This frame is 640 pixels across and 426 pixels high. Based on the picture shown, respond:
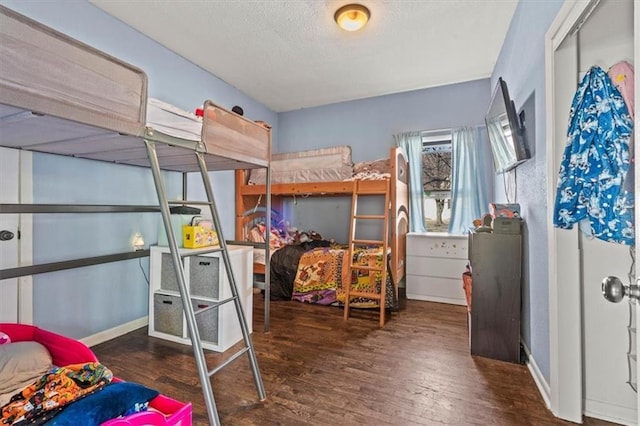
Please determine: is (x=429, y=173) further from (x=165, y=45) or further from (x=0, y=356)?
(x=0, y=356)

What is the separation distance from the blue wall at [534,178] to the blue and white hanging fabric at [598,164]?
12.9 inches

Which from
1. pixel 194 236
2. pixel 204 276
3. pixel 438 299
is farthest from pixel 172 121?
pixel 438 299

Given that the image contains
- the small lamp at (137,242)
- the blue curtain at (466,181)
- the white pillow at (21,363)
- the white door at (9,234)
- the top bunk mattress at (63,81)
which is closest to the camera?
the top bunk mattress at (63,81)

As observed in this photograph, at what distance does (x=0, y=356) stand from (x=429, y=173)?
4.13 meters

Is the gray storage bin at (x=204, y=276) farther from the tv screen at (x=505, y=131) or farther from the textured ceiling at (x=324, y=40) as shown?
the tv screen at (x=505, y=131)

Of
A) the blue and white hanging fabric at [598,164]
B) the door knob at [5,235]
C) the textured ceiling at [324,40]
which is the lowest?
the door knob at [5,235]

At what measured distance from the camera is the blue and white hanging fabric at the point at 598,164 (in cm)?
113

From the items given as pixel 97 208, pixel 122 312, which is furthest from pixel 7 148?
pixel 122 312

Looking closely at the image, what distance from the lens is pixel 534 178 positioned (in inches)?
72.0

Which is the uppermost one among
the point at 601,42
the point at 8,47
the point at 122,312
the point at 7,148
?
the point at 601,42

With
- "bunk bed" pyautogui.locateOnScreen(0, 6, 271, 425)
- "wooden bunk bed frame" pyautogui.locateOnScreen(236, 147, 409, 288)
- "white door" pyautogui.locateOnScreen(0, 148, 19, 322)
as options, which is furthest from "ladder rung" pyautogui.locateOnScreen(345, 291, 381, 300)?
"white door" pyautogui.locateOnScreen(0, 148, 19, 322)

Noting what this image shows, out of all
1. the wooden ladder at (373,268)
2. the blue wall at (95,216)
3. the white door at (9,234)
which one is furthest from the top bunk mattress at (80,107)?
the wooden ladder at (373,268)

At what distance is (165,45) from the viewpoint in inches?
108

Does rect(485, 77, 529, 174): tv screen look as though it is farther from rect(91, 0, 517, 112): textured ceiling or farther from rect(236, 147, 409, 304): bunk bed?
rect(236, 147, 409, 304): bunk bed
